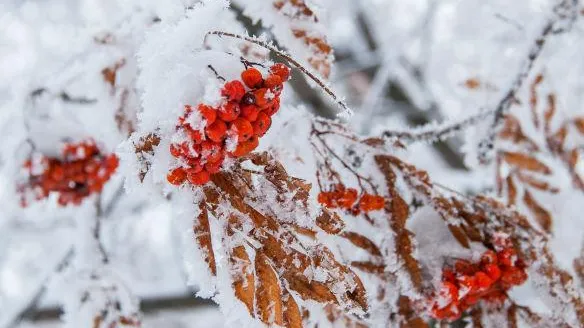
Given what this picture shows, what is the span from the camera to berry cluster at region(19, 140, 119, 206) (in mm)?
2254

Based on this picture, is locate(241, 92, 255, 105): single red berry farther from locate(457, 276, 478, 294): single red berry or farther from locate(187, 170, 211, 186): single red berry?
locate(457, 276, 478, 294): single red berry

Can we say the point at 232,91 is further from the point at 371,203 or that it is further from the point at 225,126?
the point at 371,203

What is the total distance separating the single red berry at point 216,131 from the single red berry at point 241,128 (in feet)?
0.06

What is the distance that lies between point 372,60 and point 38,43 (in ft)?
13.1

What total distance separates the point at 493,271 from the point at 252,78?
0.80 metres

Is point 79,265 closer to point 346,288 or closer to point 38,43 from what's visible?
point 346,288

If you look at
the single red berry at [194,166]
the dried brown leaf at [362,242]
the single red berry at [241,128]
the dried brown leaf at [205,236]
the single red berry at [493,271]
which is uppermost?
the dried brown leaf at [362,242]

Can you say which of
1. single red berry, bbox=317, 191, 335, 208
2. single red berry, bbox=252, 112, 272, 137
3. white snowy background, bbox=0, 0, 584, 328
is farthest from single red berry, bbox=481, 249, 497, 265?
single red berry, bbox=252, 112, 272, 137

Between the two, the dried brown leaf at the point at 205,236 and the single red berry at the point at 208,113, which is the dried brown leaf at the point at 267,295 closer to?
the dried brown leaf at the point at 205,236

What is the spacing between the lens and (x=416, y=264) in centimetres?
144

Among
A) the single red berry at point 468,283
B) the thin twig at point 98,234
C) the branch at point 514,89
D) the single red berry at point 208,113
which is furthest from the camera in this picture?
the thin twig at point 98,234

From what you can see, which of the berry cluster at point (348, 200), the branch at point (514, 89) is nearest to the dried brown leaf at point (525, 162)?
the branch at point (514, 89)

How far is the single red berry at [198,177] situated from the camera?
3.42 ft

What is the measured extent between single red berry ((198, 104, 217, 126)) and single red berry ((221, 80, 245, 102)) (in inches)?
1.6
